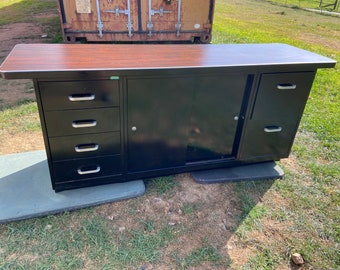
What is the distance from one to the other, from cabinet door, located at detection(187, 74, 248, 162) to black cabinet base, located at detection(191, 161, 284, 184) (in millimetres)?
134

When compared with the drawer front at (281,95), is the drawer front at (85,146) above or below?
below

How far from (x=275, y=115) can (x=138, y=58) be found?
1.10 meters

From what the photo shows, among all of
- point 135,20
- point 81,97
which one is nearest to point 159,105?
point 81,97

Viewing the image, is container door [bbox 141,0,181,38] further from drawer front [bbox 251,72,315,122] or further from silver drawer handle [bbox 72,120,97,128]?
silver drawer handle [bbox 72,120,97,128]

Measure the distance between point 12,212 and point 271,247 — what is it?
5.35 feet

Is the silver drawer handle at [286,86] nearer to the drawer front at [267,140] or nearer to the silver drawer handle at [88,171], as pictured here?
the drawer front at [267,140]

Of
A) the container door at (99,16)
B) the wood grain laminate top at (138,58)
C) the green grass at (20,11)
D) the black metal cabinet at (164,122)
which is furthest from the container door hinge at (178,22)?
the green grass at (20,11)

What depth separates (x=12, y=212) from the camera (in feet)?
5.62

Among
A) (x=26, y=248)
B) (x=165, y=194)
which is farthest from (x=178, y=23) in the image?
(x=26, y=248)

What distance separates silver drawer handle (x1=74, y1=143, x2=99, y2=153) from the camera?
177cm

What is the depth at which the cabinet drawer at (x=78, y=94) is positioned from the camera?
1550 mm

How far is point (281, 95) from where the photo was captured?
198 cm

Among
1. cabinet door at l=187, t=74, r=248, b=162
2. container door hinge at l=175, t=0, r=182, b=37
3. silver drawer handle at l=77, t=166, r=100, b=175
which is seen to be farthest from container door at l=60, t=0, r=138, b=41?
silver drawer handle at l=77, t=166, r=100, b=175

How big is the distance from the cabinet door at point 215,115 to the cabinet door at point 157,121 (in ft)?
0.29
